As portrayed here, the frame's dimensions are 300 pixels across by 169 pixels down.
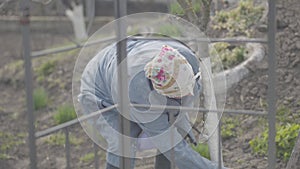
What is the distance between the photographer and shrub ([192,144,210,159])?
3271 millimetres

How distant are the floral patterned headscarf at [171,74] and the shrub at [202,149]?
451 millimetres

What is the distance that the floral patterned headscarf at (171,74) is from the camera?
2.88m

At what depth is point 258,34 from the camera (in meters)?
5.01

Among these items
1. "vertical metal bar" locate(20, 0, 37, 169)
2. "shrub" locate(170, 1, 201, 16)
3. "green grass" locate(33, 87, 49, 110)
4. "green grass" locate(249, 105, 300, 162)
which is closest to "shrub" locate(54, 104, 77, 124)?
"green grass" locate(33, 87, 49, 110)

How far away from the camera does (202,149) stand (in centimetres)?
334

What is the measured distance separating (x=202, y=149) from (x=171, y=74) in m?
0.63

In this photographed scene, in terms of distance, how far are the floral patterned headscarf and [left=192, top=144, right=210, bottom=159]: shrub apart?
0.45m

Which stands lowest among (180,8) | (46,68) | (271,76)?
(46,68)

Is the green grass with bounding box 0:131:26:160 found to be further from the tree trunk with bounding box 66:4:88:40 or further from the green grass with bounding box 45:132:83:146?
the tree trunk with bounding box 66:4:88:40

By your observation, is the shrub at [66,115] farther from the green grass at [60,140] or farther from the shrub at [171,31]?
the shrub at [171,31]

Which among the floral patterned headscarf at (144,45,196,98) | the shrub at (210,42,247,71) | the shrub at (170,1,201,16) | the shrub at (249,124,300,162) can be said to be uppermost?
the shrub at (170,1,201,16)

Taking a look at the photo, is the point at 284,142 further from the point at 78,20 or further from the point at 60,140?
the point at 78,20

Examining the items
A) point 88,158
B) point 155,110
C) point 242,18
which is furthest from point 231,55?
point 155,110

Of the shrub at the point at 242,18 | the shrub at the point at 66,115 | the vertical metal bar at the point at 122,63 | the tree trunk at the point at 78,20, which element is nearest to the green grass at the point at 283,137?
the shrub at the point at 242,18
